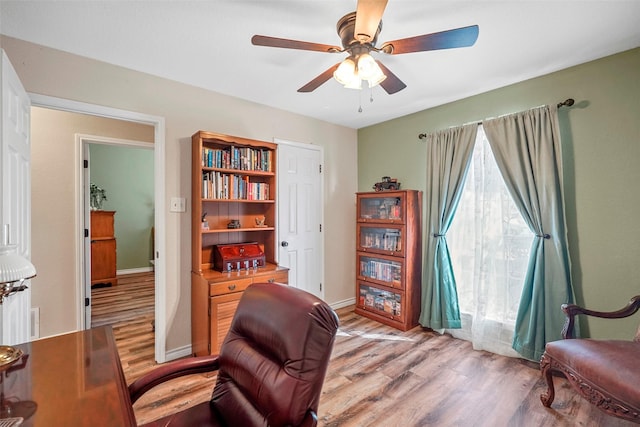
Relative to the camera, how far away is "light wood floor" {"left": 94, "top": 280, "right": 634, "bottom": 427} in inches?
71.8

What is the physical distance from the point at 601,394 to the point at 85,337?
2.63 m

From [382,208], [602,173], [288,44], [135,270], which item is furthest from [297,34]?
[135,270]

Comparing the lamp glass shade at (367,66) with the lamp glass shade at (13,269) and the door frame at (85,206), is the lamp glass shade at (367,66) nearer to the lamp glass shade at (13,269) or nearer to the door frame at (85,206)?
the lamp glass shade at (13,269)

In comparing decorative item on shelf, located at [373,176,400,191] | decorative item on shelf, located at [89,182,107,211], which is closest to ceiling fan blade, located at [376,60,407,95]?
decorative item on shelf, located at [373,176,400,191]

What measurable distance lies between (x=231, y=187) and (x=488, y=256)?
259 centimetres

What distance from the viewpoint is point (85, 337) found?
131 centimetres

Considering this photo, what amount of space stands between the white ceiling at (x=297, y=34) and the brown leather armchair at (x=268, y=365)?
5.43ft

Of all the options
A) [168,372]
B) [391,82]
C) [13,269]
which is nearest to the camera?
[13,269]

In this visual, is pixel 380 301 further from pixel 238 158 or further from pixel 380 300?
pixel 238 158

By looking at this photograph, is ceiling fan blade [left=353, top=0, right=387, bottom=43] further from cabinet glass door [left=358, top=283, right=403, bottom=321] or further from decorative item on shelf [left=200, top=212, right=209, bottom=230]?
cabinet glass door [left=358, top=283, right=403, bottom=321]

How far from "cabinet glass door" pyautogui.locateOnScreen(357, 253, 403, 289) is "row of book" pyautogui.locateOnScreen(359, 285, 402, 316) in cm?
13

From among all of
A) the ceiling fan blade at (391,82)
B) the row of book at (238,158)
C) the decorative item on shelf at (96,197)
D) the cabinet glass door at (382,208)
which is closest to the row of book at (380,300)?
the cabinet glass door at (382,208)

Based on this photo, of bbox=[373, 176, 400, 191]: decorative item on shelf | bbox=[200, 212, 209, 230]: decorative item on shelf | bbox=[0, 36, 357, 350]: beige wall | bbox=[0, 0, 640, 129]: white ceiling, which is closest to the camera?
bbox=[0, 0, 640, 129]: white ceiling

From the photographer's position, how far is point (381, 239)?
348cm
